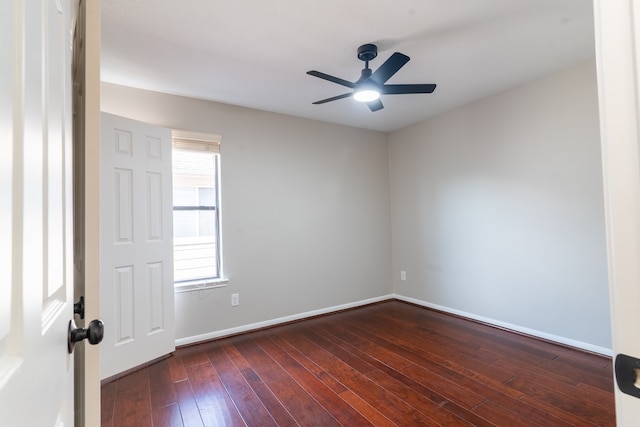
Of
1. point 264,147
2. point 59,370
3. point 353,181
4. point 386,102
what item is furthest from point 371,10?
point 353,181

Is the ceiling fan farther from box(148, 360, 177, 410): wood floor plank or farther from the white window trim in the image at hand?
box(148, 360, 177, 410): wood floor plank

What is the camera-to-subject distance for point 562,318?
268cm

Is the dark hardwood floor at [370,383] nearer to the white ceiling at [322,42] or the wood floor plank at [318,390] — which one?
the wood floor plank at [318,390]

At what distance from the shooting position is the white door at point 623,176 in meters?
0.49

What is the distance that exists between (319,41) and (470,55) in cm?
125

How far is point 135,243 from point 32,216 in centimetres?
231

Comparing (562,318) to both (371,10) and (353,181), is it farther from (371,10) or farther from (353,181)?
(371,10)

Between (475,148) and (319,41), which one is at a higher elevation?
(319,41)

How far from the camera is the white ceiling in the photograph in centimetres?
179

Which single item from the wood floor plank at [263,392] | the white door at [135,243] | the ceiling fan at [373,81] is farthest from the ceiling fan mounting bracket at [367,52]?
the wood floor plank at [263,392]

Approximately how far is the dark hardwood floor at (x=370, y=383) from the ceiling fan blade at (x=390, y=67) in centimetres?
223

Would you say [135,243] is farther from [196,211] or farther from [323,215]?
[323,215]

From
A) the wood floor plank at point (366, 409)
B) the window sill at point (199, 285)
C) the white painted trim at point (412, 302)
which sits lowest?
the wood floor plank at point (366, 409)

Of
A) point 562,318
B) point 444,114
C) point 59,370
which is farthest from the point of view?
point 444,114
